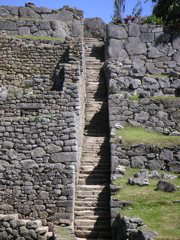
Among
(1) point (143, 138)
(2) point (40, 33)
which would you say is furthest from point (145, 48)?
(1) point (143, 138)

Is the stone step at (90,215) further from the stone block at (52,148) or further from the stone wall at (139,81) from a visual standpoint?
the stone wall at (139,81)

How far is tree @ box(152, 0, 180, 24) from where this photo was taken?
22.7 meters

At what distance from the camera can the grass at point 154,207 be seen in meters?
9.45

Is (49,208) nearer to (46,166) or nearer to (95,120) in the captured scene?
(46,166)

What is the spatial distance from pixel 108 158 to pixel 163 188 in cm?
294

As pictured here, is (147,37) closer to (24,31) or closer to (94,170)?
(24,31)

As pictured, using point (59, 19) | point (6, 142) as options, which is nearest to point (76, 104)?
point (6, 142)

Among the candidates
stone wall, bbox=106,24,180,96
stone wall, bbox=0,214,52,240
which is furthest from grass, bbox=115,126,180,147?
stone wall, bbox=106,24,180,96

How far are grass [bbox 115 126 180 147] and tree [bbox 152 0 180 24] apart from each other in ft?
28.6

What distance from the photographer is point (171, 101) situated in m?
16.7

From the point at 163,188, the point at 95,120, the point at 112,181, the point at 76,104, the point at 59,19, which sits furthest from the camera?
the point at 59,19

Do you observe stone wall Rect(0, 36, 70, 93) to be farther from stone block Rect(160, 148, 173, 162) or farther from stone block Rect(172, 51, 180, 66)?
stone block Rect(160, 148, 173, 162)

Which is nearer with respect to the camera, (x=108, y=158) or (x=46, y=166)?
(x=46, y=166)

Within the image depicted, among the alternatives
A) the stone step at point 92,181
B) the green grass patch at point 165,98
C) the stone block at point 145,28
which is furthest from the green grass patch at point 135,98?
the stone block at point 145,28
